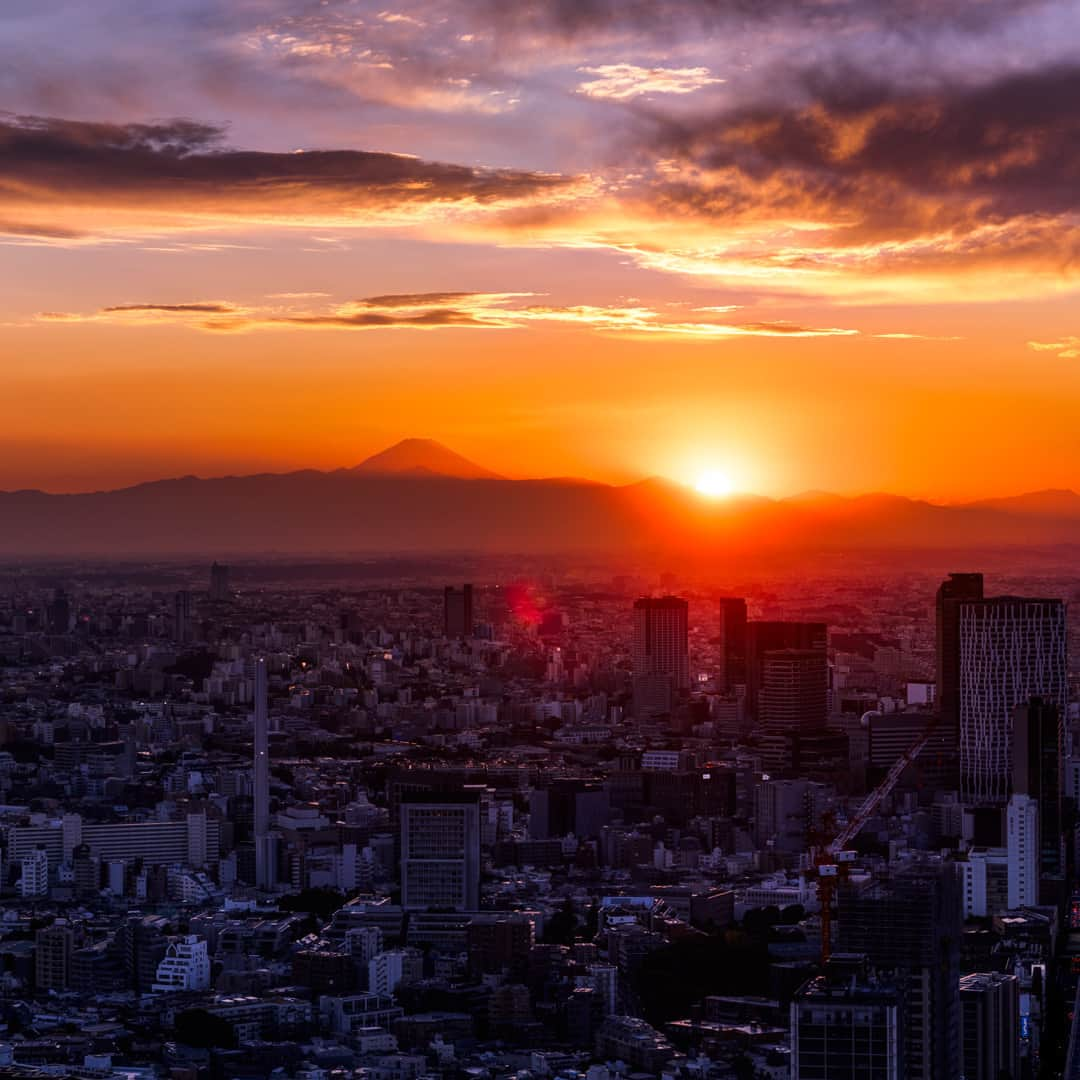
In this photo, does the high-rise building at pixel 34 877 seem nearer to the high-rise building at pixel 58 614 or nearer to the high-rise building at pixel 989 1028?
the high-rise building at pixel 989 1028

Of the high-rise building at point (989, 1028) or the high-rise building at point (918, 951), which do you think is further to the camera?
the high-rise building at point (989, 1028)

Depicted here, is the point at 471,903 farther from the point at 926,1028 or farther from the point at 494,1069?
the point at 926,1028

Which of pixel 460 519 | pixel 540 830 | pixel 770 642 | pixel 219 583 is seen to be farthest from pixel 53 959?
pixel 460 519

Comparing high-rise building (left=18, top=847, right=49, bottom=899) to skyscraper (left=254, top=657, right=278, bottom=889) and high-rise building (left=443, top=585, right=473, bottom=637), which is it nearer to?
skyscraper (left=254, top=657, right=278, bottom=889)

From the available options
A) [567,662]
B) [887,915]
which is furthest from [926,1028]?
[567,662]

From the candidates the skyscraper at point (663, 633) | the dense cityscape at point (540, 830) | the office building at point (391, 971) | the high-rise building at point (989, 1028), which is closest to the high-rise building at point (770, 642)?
the dense cityscape at point (540, 830)

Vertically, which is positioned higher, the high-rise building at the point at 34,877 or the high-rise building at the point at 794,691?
the high-rise building at the point at 794,691

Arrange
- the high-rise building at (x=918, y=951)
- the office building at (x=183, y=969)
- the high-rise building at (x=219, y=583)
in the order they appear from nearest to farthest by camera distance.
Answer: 1. the high-rise building at (x=918, y=951)
2. the office building at (x=183, y=969)
3. the high-rise building at (x=219, y=583)

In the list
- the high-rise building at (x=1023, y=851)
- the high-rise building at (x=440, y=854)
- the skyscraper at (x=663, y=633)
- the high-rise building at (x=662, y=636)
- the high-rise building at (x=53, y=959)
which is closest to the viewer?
→ the high-rise building at (x=53, y=959)

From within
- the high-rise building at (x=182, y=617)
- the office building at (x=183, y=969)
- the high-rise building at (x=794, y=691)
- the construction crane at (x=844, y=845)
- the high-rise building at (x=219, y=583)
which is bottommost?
the office building at (x=183, y=969)
